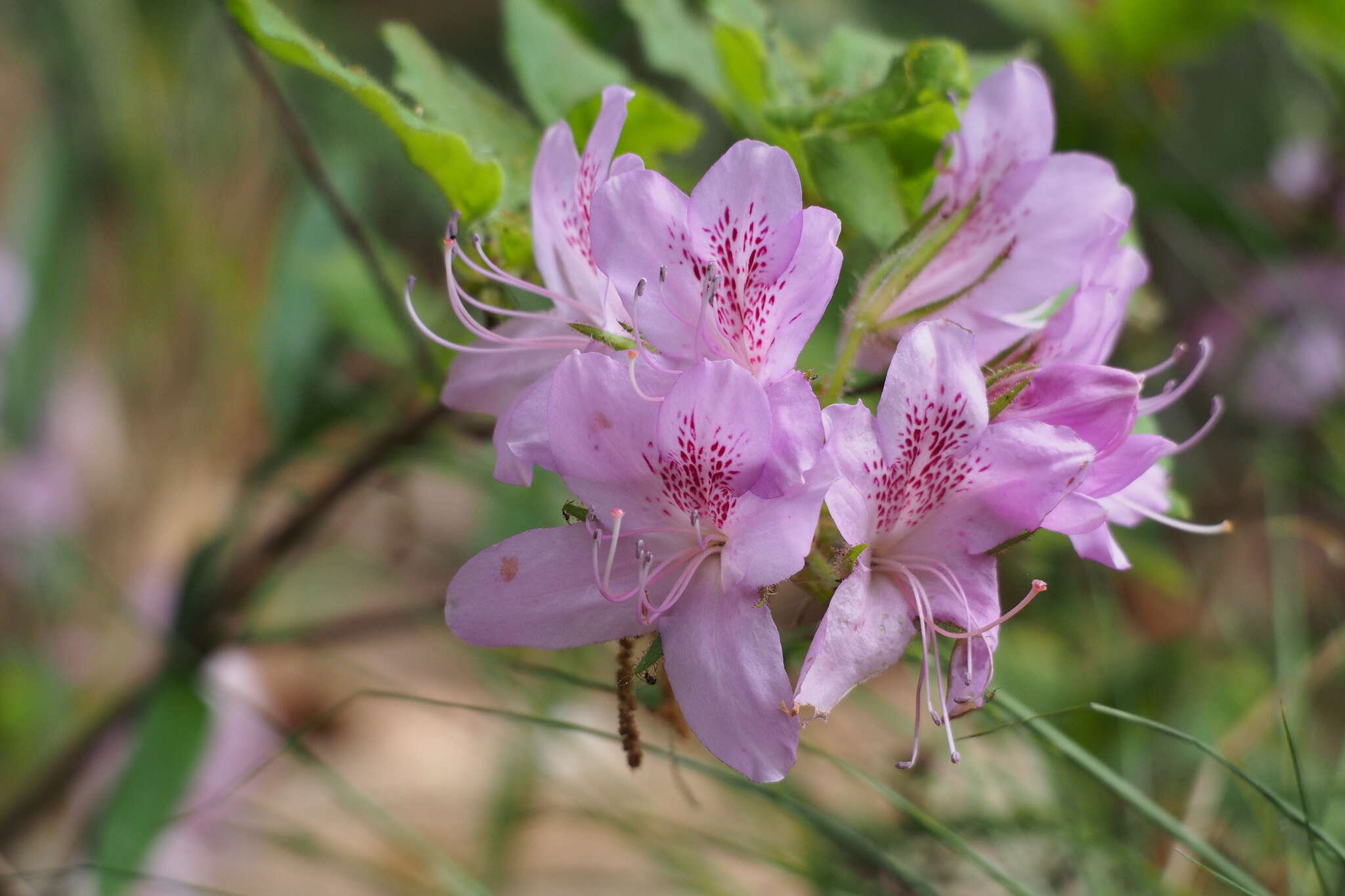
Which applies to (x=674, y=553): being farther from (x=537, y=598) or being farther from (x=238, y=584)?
(x=238, y=584)

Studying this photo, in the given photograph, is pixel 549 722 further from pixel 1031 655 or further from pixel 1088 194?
pixel 1031 655

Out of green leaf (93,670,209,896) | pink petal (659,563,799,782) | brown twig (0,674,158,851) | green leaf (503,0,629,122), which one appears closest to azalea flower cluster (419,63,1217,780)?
pink petal (659,563,799,782)

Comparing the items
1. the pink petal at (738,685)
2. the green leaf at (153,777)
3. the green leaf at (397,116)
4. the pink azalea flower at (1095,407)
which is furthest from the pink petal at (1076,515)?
the green leaf at (153,777)

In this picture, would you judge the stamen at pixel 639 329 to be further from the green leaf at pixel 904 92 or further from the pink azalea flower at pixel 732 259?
the green leaf at pixel 904 92

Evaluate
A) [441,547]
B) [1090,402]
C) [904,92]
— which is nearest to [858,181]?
[904,92]

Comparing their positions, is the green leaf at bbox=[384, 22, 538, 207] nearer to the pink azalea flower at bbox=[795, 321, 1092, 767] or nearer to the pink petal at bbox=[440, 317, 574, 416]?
the pink petal at bbox=[440, 317, 574, 416]

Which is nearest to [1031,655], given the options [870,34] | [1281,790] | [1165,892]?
[1281,790]
